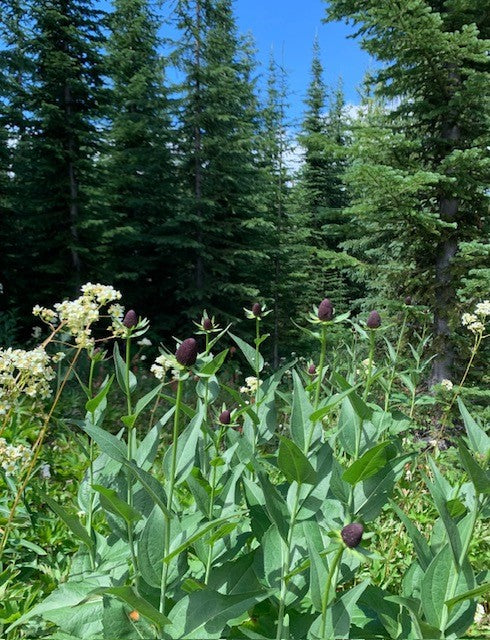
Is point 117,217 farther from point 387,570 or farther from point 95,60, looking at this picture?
point 387,570

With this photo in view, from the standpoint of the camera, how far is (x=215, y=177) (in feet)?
35.9

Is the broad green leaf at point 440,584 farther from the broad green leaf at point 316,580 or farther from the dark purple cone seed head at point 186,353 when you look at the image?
the dark purple cone seed head at point 186,353

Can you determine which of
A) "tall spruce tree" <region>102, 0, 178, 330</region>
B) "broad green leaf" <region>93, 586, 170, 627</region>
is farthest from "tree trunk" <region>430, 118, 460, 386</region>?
"tall spruce tree" <region>102, 0, 178, 330</region>

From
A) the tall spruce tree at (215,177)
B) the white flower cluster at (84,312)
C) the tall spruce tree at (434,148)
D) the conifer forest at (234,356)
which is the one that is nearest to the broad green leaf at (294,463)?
the conifer forest at (234,356)

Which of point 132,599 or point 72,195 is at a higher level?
point 72,195

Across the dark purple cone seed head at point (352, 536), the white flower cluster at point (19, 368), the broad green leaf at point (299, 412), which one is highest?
the white flower cluster at point (19, 368)

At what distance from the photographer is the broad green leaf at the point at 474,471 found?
3.15 feet

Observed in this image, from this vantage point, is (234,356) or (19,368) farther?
(234,356)

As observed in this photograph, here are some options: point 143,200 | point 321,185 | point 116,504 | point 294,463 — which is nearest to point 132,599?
point 116,504

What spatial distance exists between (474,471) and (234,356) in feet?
31.2

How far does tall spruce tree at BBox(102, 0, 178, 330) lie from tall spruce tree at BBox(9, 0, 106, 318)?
0.59m

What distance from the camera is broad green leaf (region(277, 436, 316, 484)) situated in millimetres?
Answer: 1076

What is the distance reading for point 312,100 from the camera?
19.5 metres

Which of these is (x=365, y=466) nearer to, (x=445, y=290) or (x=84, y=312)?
(x=84, y=312)
